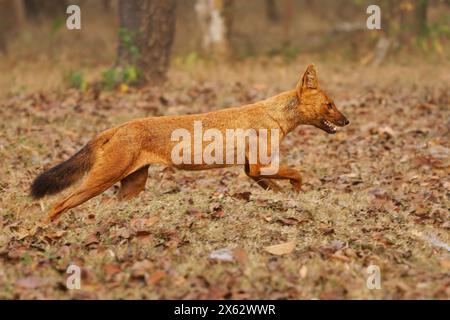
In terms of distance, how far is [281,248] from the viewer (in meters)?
6.24

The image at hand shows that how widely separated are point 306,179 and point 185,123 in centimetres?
196

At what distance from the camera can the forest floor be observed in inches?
224

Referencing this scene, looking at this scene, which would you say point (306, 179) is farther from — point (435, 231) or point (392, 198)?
point (435, 231)

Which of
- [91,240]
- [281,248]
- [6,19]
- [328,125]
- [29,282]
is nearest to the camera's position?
[29,282]

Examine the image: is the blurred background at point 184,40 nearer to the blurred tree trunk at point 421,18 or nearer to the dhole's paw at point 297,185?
the blurred tree trunk at point 421,18

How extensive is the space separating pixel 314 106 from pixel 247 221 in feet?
5.43

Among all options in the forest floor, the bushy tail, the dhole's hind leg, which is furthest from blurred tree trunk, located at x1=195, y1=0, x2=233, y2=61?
the bushy tail

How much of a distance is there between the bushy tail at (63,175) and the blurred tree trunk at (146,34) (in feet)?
19.9

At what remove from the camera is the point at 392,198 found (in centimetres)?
790

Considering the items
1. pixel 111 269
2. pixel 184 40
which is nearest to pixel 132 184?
→ pixel 111 269

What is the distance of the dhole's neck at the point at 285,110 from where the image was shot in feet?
25.5

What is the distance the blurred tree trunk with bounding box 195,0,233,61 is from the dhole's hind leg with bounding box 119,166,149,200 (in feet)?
31.8

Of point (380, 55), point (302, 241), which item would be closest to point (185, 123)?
point (302, 241)

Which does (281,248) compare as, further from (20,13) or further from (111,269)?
(20,13)
